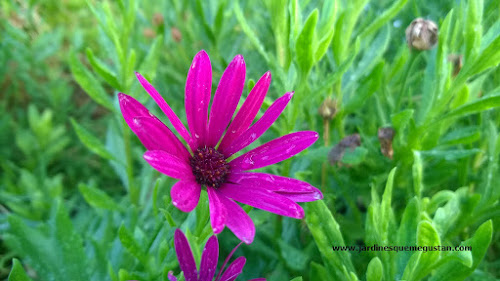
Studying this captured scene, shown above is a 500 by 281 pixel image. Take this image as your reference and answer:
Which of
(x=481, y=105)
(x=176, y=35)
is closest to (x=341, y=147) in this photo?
A: (x=481, y=105)

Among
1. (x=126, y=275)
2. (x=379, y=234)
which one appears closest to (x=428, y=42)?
(x=379, y=234)

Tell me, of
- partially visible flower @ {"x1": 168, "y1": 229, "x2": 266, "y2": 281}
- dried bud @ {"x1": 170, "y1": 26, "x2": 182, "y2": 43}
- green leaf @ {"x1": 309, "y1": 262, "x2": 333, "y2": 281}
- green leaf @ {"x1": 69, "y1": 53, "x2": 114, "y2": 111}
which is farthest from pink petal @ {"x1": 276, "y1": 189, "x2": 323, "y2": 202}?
dried bud @ {"x1": 170, "y1": 26, "x2": 182, "y2": 43}

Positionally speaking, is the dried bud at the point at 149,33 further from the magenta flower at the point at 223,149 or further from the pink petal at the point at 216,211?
the pink petal at the point at 216,211

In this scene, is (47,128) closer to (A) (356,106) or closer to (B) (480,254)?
(A) (356,106)

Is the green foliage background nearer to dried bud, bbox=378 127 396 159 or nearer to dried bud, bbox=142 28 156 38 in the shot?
dried bud, bbox=378 127 396 159

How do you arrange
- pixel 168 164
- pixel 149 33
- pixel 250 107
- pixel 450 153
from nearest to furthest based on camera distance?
pixel 168 164 → pixel 250 107 → pixel 450 153 → pixel 149 33

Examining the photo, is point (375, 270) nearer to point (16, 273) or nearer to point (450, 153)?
point (450, 153)
